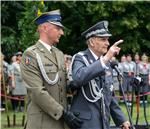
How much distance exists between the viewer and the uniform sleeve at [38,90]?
530 cm

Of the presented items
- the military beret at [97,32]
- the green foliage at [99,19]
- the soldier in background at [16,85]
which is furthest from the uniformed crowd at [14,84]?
the military beret at [97,32]

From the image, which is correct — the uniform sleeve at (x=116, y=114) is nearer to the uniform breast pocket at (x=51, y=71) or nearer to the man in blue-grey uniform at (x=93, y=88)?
the man in blue-grey uniform at (x=93, y=88)

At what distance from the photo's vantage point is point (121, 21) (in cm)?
2844

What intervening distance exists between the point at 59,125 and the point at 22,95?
40.4ft

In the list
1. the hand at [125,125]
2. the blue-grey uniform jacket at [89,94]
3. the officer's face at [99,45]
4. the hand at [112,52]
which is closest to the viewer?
the hand at [112,52]

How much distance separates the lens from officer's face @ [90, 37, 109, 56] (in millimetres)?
5633

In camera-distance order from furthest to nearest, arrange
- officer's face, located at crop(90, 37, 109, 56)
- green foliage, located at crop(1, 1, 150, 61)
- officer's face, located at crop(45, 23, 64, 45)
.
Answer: green foliage, located at crop(1, 1, 150, 61) → officer's face, located at crop(90, 37, 109, 56) → officer's face, located at crop(45, 23, 64, 45)

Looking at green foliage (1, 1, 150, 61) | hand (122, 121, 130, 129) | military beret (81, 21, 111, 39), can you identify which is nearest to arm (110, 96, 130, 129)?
hand (122, 121, 130, 129)

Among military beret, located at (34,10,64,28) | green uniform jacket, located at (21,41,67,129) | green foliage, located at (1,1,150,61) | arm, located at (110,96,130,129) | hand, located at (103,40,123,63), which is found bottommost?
arm, located at (110,96,130,129)

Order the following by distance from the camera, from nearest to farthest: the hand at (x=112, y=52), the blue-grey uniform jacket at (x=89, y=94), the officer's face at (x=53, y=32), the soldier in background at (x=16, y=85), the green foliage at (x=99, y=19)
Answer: the hand at (x=112, y=52), the blue-grey uniform jacket at (x=89, y=94), the officer's face at (x=53, y=32), the soldier in background at (x=16, y=85), the green foliage at (x=99, y=19)

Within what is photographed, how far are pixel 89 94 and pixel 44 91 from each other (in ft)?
1.67

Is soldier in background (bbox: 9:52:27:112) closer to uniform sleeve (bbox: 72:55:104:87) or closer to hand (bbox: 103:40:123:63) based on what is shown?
uniform sleeve (bbox: 72:55:104:87)

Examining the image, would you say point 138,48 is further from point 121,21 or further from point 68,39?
point 68,39

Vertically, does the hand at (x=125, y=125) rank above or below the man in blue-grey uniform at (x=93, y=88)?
below
